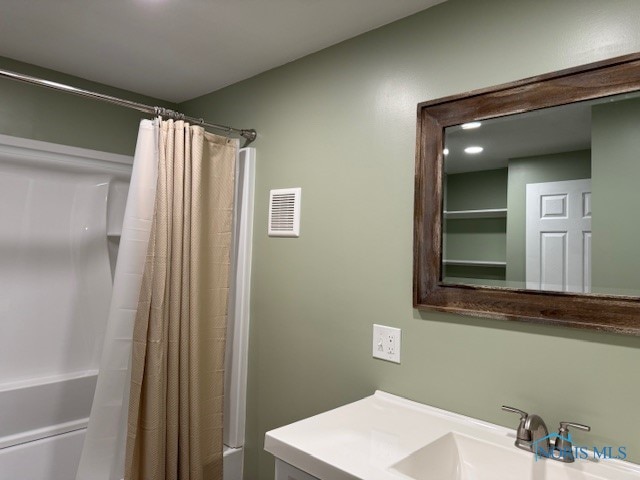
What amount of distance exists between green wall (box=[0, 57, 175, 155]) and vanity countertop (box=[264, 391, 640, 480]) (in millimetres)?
2082

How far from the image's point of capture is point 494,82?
1.50 metres

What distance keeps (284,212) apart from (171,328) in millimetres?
747

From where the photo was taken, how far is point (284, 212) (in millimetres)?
2201

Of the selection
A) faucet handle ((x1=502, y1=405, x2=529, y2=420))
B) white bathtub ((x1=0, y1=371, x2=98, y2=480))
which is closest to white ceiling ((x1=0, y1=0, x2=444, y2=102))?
faucet handle ((x1=502, y1=405, x2=529, y2=420))

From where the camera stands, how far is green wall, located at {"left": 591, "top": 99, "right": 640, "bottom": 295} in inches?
48.0

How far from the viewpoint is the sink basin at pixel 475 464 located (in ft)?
3.96

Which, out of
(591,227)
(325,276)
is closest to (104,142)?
(325,276)

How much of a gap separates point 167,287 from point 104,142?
1.22 meters

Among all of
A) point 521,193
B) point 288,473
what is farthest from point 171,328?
point 521,193

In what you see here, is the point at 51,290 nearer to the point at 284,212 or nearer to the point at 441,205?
the point at 284,212

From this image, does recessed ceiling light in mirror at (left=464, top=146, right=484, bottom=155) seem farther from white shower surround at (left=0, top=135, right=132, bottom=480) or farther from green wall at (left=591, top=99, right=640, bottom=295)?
white shower surround at (left=0, top=135, right=132, bottom=480)

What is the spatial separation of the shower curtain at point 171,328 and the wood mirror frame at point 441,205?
1027 mm

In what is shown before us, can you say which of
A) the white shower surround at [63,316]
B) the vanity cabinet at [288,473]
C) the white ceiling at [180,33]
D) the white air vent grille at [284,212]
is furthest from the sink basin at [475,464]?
the white ceiling at [180,33]

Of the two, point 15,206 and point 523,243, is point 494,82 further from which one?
point 15,206
